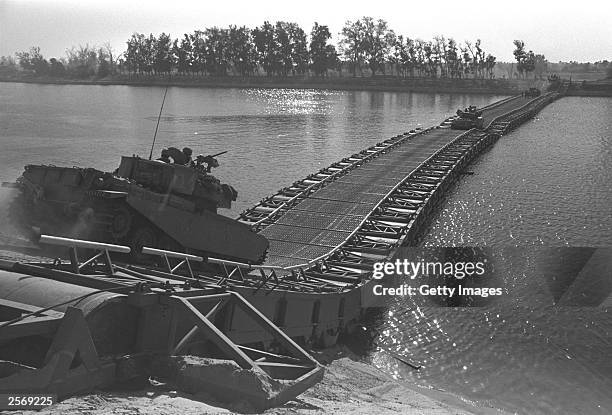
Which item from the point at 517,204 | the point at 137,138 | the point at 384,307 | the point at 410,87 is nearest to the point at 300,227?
the point at 384,307

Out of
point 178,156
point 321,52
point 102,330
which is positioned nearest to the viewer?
point 102,330

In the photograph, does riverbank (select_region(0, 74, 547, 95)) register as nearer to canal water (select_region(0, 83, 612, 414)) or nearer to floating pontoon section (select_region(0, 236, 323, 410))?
canal water (select_region(0, 83, 612, 414))

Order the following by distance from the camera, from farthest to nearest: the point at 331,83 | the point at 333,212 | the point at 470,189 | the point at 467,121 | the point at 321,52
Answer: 1. the point at 321,52
2. the point at 331,83
3. the point at 467,121
4. the point at 470,189
5. the point at 333,212

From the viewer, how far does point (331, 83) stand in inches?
6954

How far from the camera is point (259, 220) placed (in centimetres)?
2711

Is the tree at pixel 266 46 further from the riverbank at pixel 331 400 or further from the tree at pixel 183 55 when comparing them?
the riverbank at pixel 331 400

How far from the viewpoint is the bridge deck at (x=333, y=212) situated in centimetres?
2386

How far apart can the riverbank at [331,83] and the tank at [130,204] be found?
149 meters

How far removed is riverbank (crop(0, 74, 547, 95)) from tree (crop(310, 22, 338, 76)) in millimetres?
5105

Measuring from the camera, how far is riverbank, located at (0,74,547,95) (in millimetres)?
167000

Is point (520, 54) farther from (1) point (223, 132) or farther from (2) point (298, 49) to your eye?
(1) point (223, 132)

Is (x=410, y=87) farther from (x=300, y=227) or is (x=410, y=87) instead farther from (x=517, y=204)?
(x=300, y=227)

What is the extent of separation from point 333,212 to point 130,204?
38.8 ft

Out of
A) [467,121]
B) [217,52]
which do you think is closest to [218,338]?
[467,121]
